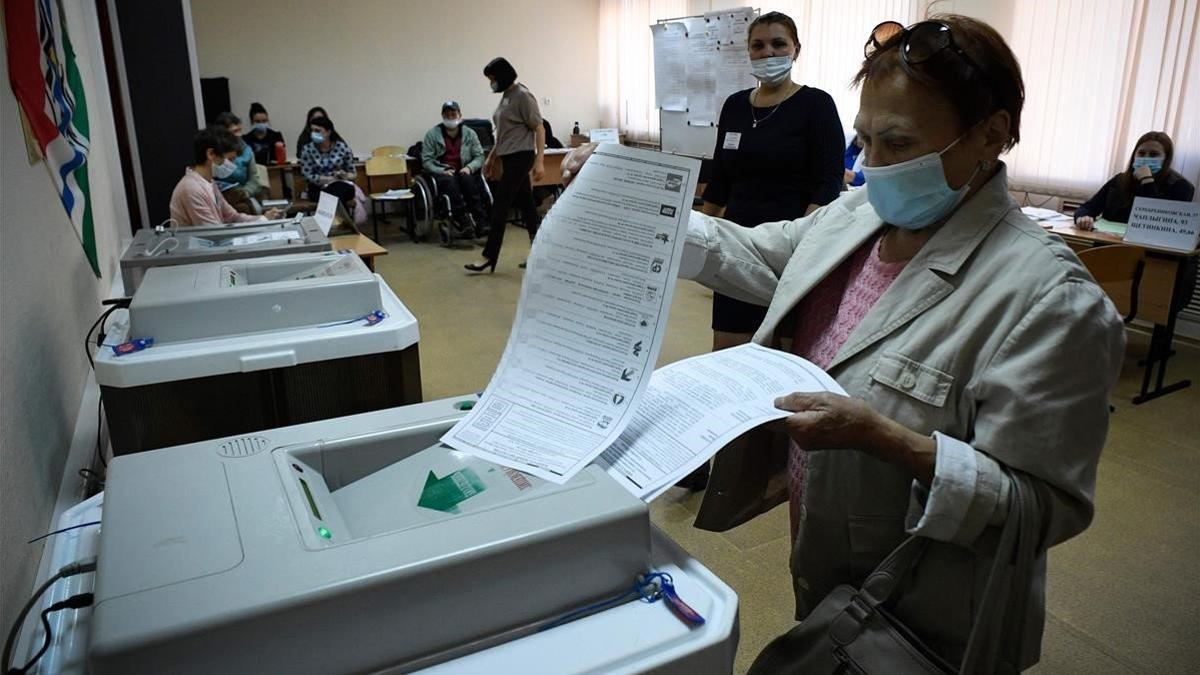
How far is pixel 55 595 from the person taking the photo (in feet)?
2.48

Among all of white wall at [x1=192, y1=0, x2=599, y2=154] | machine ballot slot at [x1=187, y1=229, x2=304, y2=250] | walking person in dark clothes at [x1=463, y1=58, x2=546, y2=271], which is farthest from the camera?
white wall at [x1=192, y1=0, x2=599, y2=154]

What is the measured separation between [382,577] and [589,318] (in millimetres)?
353

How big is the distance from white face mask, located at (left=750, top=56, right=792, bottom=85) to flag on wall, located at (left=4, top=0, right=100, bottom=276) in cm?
191

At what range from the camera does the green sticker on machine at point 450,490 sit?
769 millimetres

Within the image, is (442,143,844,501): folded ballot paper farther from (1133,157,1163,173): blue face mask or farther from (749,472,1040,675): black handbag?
(1133,157,1163,173): blue face mask

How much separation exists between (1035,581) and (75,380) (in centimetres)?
175

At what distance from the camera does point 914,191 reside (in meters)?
0.93

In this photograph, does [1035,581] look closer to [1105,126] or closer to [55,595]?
[55,595]

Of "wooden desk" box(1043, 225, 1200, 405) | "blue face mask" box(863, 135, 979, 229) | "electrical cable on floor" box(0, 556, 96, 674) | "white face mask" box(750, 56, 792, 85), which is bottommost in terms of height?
"wooden desk" box(1043, 225, 1200, 405)

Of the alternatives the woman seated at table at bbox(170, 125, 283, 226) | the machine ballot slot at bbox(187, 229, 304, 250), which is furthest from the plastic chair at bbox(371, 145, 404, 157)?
the machine ballot slot at bbox(187, 229, 304, 250)

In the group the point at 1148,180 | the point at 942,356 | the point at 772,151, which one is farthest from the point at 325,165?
the point at 942,356

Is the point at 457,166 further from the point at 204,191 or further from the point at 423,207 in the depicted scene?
the point at 204,191

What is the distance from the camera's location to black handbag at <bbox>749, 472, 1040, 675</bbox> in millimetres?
809

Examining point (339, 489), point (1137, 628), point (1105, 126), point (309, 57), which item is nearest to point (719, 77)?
point (1105, 126)
